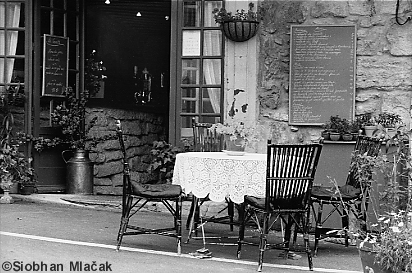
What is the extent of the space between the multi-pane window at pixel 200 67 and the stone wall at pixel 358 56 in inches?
20.7

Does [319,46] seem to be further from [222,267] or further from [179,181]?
[222,267]

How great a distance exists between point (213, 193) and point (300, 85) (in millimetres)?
2745

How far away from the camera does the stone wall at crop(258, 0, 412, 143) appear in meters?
8.41

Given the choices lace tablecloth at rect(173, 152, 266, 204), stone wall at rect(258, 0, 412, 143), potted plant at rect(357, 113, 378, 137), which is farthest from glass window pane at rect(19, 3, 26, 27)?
potted plant at rect(357, 113, 378, 137)

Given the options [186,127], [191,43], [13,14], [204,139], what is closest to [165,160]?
[186,127]

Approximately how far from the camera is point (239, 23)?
8609mm

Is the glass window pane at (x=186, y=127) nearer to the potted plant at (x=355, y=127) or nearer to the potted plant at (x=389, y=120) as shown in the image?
the potted plant at (x=355, y=127)

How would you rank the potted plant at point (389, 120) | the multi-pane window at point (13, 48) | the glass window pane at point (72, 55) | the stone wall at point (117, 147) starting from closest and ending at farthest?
the potted plant at point (389, 120) → the multi-pane window at point (13, 48) → the glass window pane at point (72, 55) → the stone wall at point (117, 147)

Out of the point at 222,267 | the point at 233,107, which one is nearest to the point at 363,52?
the point at 233,107

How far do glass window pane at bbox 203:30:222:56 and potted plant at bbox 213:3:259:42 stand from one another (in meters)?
0.28

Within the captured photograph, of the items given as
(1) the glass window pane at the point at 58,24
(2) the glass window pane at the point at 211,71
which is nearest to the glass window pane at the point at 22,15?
(1) the glass window pane at the point at 58,24

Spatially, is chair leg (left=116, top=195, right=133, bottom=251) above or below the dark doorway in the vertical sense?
below

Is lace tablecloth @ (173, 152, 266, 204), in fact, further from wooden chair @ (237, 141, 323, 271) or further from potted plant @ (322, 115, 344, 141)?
potted plant @ (322, 115, 344, 141)

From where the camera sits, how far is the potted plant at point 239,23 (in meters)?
8.62
